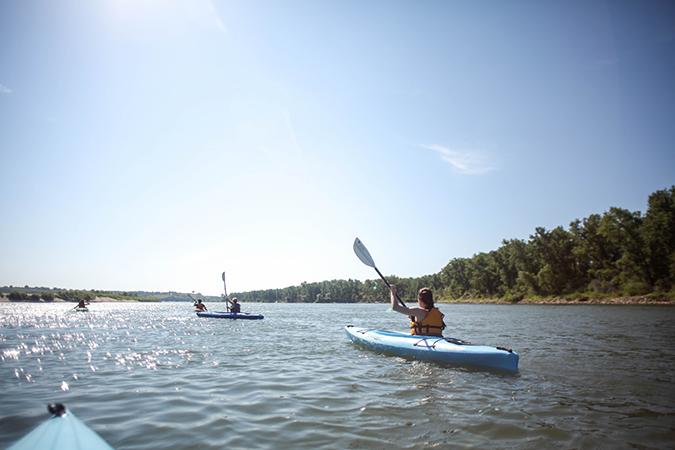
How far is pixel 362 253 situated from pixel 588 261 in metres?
57.3

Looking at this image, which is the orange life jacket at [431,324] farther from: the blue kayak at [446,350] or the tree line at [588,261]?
the tree line at [588,261]

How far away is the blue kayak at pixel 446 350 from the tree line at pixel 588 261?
10.8 m

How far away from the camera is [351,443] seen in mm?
3557

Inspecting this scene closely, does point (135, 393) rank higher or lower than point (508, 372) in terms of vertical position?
higher

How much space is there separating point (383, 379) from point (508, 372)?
104 inches

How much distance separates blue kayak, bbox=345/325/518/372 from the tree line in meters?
10.8

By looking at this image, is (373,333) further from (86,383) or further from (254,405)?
(86,383)

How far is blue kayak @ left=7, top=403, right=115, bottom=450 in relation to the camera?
258 cm

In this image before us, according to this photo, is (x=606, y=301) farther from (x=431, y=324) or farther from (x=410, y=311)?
(x=410, y=311)

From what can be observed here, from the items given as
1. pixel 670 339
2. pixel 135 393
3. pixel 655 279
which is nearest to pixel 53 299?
pixel 135 393

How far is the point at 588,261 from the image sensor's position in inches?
2074

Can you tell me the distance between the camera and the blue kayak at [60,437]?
101 inches

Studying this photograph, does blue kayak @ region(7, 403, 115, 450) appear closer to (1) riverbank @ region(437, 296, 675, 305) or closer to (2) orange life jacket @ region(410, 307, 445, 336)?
(2) orange life jacket @ region(410, 307, 445, 336)

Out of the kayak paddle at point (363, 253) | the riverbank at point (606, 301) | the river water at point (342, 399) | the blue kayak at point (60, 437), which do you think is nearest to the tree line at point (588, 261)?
the riverbank at point (606, 301)
